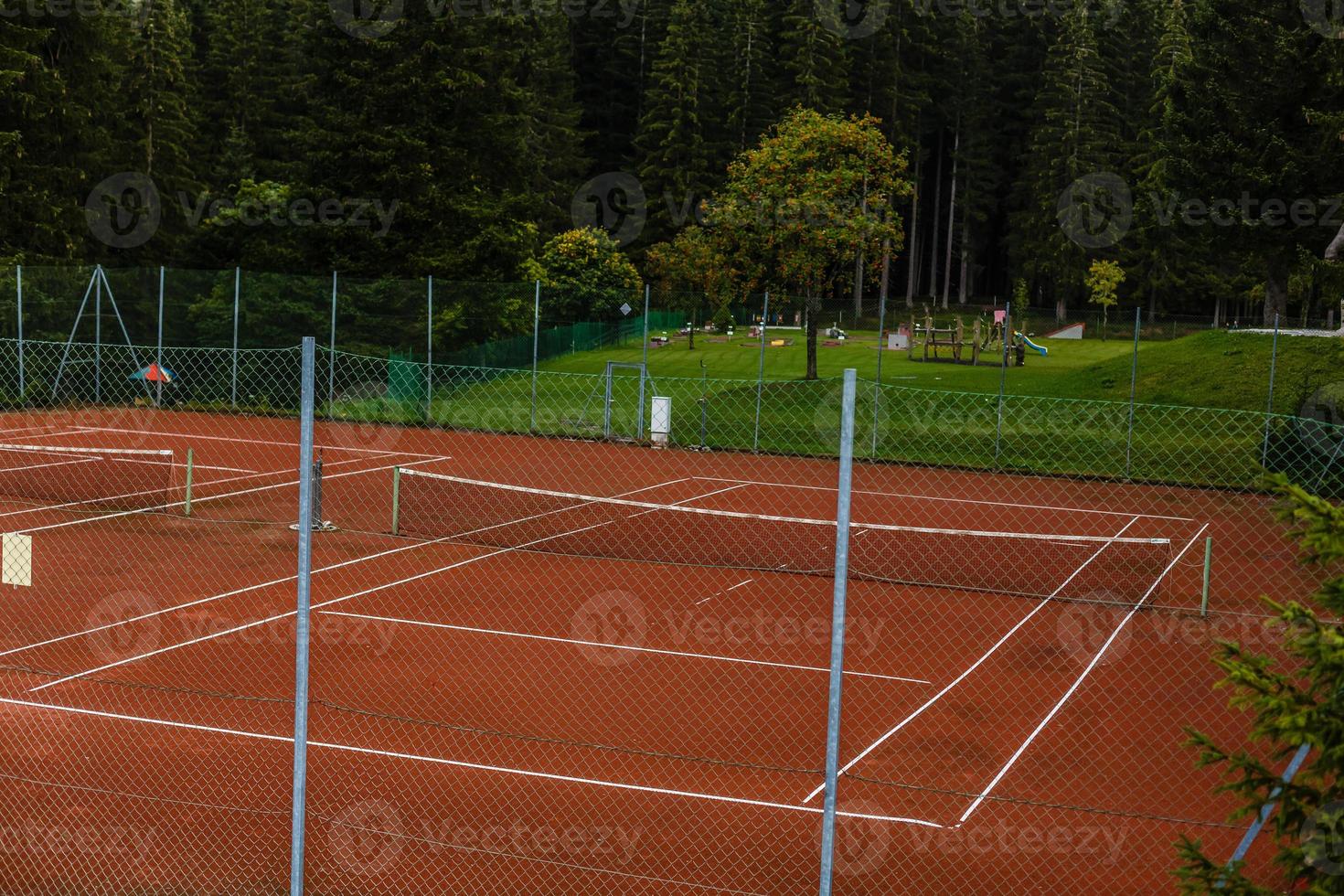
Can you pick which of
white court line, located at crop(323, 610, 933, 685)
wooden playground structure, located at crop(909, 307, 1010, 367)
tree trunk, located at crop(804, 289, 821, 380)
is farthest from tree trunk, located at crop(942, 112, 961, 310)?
white court line, located at crop(323, 610, 933, 685)

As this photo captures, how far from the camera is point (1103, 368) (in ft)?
123

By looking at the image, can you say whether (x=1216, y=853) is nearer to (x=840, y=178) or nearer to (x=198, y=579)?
(x=198, y=579)

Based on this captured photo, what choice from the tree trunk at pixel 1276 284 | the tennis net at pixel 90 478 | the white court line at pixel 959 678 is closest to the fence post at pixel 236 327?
the tennis net at pixel 90 478

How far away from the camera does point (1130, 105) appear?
73.9 m

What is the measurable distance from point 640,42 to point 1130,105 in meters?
27.6

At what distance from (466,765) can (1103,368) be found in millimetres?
30450

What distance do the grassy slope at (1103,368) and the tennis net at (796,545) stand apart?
1128cm

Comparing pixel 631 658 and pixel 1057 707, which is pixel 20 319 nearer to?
pixel 631 658

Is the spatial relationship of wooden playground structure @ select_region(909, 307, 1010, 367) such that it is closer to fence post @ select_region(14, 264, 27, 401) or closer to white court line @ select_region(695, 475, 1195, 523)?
white court line @ select_region(695, 475, 1195, 523)

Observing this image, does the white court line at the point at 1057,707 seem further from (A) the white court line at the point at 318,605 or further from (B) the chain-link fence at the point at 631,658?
(A) the white court line at the point at 318,605

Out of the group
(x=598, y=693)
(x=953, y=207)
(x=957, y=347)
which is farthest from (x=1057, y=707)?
(x=953, y=207)

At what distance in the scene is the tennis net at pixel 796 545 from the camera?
17.4m

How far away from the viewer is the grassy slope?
3130cm

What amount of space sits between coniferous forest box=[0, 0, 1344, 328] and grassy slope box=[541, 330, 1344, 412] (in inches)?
121
